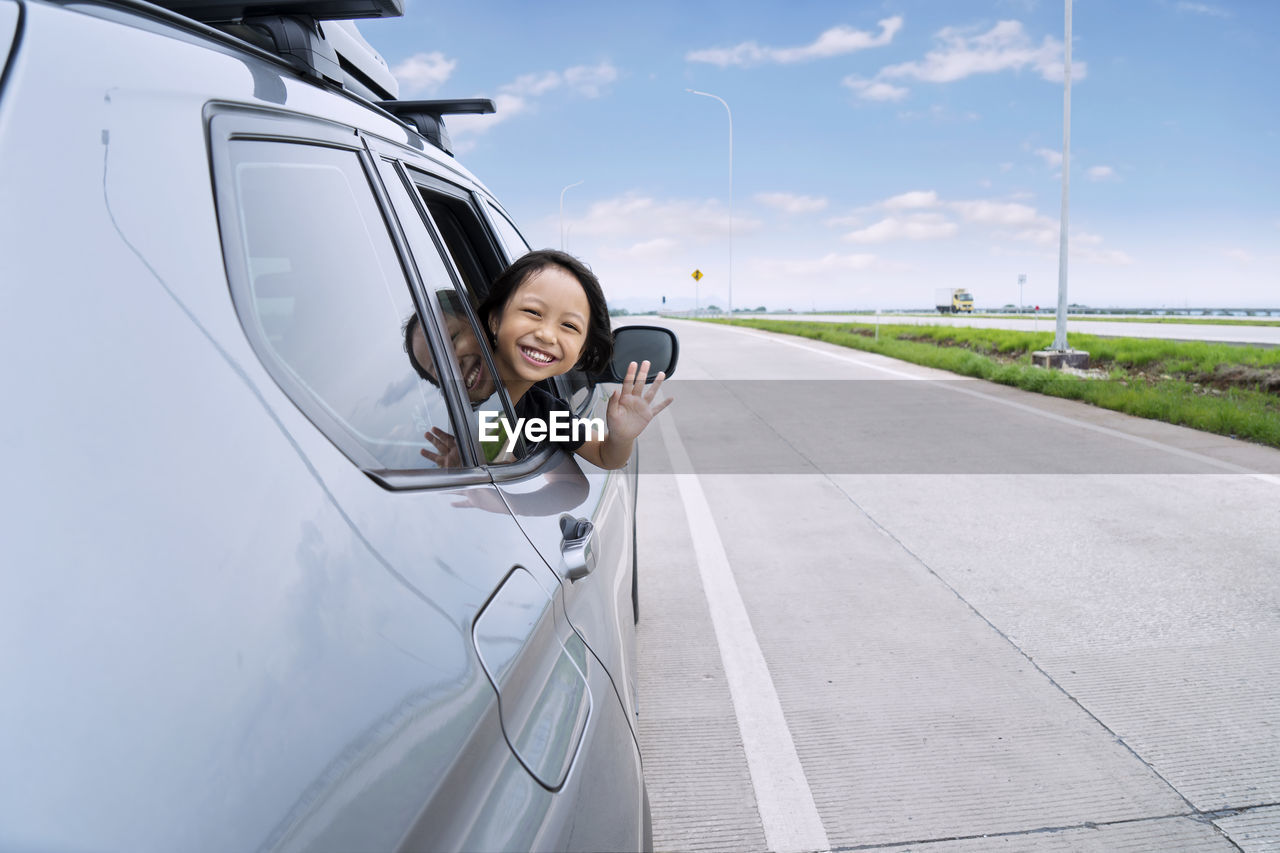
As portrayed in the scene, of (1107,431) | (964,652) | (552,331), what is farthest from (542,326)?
(1107,431)

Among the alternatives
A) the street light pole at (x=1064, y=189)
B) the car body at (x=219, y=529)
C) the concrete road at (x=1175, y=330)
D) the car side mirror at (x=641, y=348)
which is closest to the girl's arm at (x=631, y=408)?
the car side mirror at (x=641, y=348)

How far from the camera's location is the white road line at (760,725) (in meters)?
2.63

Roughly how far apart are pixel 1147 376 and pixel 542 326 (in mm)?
14768

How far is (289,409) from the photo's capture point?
965mm

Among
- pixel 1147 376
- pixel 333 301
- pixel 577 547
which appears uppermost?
pixel 333 301

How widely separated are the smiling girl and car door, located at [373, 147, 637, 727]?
0.36ft

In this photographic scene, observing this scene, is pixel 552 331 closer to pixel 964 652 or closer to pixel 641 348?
pixel 641 348

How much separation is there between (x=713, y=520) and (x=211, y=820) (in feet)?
18.5

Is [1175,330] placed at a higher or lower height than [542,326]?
lower

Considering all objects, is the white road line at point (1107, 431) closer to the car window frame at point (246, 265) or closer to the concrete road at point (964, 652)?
the concrete road at point (964, 652)

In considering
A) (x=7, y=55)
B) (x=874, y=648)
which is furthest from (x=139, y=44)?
(x=874, y=648)

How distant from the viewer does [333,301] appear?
1.33 meters

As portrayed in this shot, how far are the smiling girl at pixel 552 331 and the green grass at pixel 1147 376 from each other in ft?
28.0

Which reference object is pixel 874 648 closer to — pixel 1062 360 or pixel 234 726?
pixel 234 726
